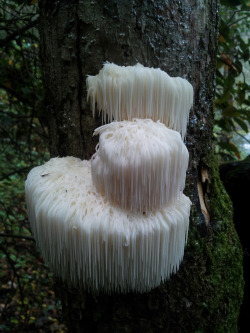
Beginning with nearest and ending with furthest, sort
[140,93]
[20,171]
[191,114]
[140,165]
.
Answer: [140,165] → [140,93] → [191,114] → [20,171]

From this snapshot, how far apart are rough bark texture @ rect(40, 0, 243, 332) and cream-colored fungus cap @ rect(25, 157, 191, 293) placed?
34 centimetres

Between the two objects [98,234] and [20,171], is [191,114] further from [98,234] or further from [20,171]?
[20,171]

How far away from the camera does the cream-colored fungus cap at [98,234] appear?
957 millimetres

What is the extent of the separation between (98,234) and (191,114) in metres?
0.94

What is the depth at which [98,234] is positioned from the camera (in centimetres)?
94

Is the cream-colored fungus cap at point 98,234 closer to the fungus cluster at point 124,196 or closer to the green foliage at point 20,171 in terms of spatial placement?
the fungus cluster at point 124,196

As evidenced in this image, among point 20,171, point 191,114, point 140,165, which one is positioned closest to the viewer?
point 140,165

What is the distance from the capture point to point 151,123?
1.07 meters

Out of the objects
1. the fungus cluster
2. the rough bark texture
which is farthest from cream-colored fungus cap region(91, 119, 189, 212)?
the rough bark texture

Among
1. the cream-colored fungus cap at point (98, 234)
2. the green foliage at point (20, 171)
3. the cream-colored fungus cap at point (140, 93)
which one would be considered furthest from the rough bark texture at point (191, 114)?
the green foliage at point (20, 171)

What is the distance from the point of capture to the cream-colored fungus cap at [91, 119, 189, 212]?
94 cm

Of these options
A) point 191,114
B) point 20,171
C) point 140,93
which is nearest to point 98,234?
point 140,93

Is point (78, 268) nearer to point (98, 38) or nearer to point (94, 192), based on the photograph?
point (94, 192)

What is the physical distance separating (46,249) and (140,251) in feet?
1.42
